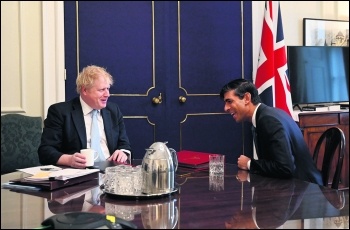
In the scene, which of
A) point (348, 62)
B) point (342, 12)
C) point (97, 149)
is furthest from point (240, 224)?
point (342, 12)

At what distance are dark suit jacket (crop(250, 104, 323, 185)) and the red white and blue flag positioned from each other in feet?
5.87

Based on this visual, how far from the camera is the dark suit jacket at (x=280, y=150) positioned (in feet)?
6.65

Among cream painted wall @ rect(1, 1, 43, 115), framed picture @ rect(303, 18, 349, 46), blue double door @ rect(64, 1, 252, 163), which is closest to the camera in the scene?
cream painted wall @ rect(1, 1, 43, 115)

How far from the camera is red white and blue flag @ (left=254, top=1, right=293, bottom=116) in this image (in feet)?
13.2

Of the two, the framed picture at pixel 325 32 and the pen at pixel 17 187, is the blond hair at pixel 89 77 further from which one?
the framed picture at pixel 325 32

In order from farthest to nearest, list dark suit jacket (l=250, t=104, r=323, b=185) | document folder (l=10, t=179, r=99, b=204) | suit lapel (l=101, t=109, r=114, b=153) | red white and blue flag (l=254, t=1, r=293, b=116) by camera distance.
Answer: red white and blue flag (l=254, t=1, r=293, b=116), suit lapel (l=101, t=109, r=114, b=153), dark suit jacket (l=250, t=104, r=323, b=185), document folder (l=10, t=179, r=99, b=204)

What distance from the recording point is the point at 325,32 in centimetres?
473

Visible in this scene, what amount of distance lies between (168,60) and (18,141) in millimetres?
1565

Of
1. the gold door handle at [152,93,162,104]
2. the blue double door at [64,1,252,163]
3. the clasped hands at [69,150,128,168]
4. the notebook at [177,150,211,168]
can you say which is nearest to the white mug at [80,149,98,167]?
the clasped hands at [69,150,128,168]

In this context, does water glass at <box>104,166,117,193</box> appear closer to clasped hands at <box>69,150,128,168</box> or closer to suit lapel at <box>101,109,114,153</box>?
clasped hands at <box>69,150,128,168</box>

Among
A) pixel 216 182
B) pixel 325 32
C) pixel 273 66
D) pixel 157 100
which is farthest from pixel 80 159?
pixel 325 32

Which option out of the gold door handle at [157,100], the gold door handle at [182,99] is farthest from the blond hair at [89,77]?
the gold door handle at [182,99]

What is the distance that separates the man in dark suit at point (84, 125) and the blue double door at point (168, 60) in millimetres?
1092

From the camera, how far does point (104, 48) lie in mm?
3875
